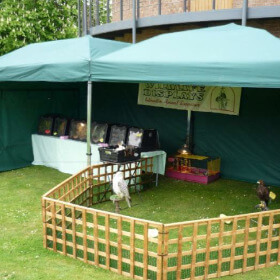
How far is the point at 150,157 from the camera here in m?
9.43

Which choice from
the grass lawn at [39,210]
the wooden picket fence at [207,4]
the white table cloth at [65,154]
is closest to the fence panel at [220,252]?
the grass lawn at [39,210]

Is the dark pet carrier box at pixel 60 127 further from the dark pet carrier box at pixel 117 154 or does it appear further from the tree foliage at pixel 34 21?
the tree foliage at pixel 34 21

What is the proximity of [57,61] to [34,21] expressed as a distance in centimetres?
1123

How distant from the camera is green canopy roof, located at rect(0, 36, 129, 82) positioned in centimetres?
769

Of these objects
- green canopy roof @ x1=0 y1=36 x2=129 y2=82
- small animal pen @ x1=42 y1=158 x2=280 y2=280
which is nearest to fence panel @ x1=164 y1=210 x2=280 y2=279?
small animal pen @ x1=42 y1=158 x2=280 y2=280

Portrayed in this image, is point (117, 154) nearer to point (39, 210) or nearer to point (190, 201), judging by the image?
point (39, 210)

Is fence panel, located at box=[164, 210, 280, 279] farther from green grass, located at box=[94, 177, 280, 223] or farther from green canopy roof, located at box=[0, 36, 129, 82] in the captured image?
green canopy roof, located at box=[0, 36, 129, 82]

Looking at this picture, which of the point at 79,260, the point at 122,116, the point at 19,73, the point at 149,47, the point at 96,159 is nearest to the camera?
the point at 79,260

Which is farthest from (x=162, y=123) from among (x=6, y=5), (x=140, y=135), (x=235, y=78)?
(x=6, y=5)

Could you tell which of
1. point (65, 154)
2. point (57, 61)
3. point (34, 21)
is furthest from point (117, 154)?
point (34, 21)

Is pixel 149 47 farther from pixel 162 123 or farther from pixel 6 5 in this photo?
pixel 6 5

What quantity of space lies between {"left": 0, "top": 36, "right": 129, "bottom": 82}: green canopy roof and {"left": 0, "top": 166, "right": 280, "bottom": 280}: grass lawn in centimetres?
245

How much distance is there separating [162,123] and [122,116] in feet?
4.94

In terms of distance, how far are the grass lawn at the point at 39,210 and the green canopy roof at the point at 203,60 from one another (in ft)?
8.27
